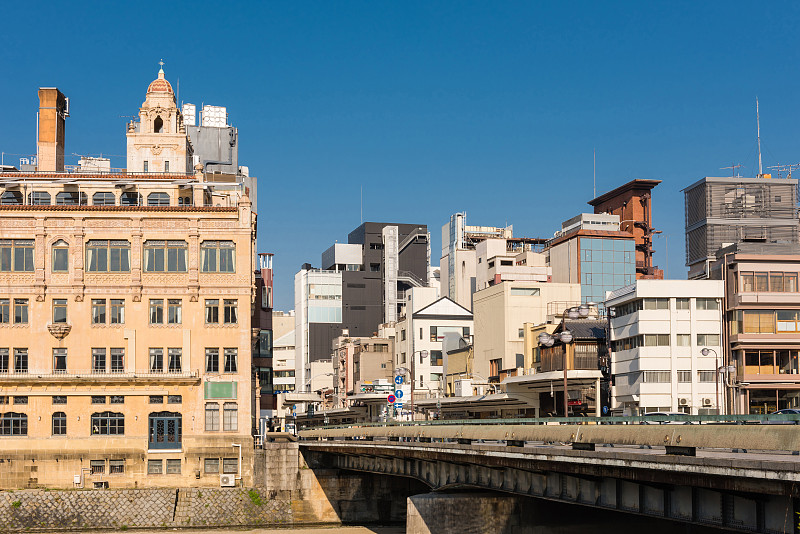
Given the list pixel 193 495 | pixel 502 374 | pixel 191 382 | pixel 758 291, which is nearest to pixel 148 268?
pixel 191 382

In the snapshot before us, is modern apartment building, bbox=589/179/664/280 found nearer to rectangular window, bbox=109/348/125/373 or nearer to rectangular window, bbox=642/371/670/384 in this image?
rectangular window, bbox=642/371/670/384

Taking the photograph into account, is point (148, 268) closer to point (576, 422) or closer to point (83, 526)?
point (83, 526)

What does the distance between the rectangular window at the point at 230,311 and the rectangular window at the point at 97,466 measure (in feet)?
52.9

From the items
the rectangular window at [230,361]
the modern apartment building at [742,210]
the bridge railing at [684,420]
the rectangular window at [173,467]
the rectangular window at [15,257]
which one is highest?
the modern apartment building at [742,210]

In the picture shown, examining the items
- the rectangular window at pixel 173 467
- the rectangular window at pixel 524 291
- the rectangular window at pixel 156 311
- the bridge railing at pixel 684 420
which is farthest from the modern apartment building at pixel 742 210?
the bridge railing at pixel 684 420

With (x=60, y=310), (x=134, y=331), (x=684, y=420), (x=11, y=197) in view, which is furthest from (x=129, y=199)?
(x=684, y=420)

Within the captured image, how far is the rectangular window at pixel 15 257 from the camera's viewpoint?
95.0 meters

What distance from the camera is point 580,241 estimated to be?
15788 centimetres

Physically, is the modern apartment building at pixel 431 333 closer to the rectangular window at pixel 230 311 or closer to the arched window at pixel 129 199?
the rectangular window at pixel 230 311

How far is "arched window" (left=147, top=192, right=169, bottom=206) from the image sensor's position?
10250cm

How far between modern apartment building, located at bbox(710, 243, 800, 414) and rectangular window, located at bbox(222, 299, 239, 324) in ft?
139

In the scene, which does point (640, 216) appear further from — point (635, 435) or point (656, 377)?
point (635, 435)

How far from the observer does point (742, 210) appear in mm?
153875

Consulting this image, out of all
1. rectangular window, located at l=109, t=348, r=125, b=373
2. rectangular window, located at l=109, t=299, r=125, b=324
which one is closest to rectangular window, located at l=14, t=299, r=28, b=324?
rectangular window, located at l=109, t=299, r=125, b=324
